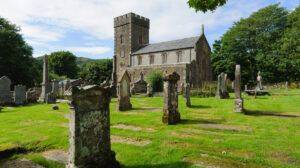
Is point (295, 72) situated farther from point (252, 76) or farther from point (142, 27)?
point (142, 27)

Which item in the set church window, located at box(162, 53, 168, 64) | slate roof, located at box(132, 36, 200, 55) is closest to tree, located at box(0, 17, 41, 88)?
slate roof, located at box(132, 36, 200, 55)

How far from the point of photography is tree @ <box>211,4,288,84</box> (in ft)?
106

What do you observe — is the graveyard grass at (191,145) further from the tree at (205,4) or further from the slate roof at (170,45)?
the slate roof at (170,45)

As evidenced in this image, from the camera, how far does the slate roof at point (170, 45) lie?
31.9 metres

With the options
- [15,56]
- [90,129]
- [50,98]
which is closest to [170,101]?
[90,129]

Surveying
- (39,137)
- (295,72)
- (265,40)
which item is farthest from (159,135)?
(265,40)

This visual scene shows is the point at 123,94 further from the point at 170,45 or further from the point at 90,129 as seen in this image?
the point at 170,45

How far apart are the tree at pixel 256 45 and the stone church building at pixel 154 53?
6.00 metres

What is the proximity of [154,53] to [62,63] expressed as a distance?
37.6 metres

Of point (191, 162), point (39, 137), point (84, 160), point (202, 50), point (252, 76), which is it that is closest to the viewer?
point (84, 160)

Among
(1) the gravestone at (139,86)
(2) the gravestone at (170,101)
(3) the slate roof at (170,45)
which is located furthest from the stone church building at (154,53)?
(2) the gravestone at (170,101)

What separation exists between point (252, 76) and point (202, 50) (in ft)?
40.3

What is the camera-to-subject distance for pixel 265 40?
1356 inches

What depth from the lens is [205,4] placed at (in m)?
4.68
